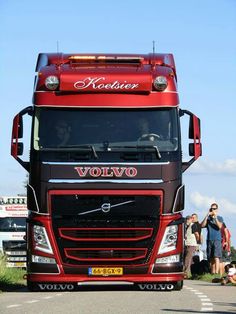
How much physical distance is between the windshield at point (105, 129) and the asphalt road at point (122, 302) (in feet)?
8.95

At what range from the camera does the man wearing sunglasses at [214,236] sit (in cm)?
2612

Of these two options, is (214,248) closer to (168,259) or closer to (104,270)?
(168,259)

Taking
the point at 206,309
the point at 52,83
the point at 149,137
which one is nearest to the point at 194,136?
the point at 149,137

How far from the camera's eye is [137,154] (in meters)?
18.4

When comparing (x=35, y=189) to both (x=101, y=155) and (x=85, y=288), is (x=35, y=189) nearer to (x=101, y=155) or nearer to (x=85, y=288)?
(x=101, y=155)

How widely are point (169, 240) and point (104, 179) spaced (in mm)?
1670

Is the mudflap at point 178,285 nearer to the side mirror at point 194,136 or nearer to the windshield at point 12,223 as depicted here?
the side mirror at point 194,136

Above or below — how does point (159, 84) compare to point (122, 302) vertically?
above

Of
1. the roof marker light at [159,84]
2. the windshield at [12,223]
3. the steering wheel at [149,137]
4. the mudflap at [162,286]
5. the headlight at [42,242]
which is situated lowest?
the mudflap at [162,286]

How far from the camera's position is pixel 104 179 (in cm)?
1847

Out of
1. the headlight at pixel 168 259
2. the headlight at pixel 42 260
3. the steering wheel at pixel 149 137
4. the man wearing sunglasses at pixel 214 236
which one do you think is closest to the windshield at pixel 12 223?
the man wearing sunglasses at pixel 214 236

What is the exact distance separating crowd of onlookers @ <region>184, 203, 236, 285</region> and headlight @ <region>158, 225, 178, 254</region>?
7.21m

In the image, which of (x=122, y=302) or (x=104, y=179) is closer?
(x=122, y=302)

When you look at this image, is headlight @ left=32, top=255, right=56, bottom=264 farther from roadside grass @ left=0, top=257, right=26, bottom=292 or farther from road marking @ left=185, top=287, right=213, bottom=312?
roadside grass @ left=0, top=257, right=26, bottom=292
